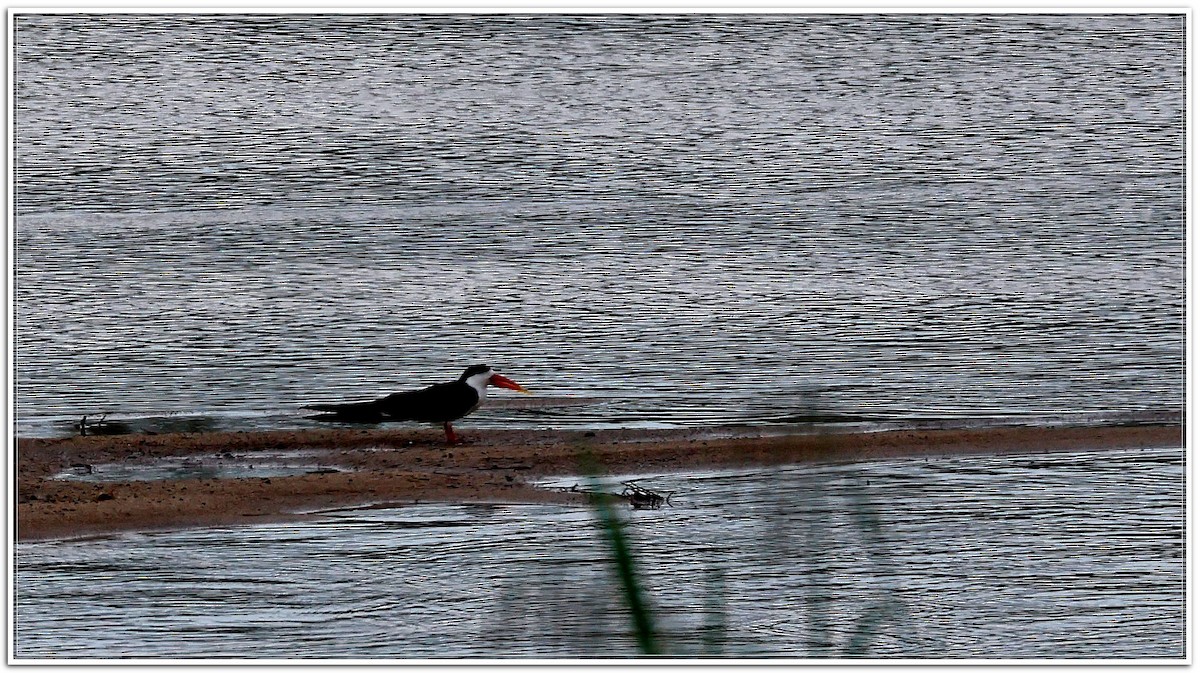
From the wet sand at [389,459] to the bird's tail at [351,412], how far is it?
66 millimetres

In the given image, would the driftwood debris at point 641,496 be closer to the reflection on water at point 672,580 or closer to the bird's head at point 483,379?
the reflection on water at point 672,580

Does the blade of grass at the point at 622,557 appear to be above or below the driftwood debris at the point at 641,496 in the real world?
above

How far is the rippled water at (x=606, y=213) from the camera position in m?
Answer: 6.39

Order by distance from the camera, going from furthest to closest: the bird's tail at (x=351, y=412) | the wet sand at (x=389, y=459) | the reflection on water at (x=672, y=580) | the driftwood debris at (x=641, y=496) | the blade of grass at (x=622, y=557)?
the bird's tail at (x=351, y=412) → the driftwood debris at (x=641, y=496) → the wet sand at (x=389, y=459) → the reflection on water at (x=672, y=580) → the blade of grass at (x=622, y=557)

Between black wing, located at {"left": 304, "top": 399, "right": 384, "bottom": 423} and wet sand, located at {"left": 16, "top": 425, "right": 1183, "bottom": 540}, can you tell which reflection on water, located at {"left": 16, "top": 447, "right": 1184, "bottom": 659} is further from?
black wing, located at {"left": 304, "top": 399, "right": 384, "bottom": 423}

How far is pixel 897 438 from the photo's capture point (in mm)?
6980

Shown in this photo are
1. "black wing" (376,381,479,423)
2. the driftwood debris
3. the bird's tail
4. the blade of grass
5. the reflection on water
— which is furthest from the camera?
the bird's tail

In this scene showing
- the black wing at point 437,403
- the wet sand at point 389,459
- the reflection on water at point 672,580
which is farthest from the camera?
the black wing at point 437,403

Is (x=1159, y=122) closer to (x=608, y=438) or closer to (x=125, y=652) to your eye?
(x=608, y=438)

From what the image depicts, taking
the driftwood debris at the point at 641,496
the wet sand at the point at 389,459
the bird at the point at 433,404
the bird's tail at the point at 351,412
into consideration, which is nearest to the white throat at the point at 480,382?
Answer: the bird at the point at 433,404

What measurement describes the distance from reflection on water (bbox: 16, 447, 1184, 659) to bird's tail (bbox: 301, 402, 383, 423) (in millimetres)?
976

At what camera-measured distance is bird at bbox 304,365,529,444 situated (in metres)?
7.16

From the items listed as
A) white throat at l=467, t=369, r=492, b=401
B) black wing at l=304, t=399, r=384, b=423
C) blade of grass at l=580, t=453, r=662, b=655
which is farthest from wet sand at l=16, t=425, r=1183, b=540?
blade of grass at l=580, t=453, r=662, b=655
